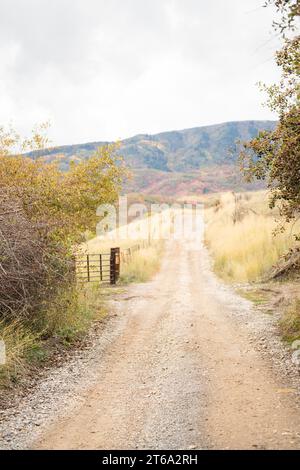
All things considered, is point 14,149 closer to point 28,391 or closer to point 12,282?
point 12,282

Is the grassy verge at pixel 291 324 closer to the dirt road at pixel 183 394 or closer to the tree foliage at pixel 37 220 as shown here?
the dirt road at pixel 183 394

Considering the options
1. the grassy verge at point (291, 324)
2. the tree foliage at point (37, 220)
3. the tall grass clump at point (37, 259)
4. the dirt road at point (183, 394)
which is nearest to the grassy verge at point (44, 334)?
the tall grass clump at point (37, 259)

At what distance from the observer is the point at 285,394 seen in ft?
24.6

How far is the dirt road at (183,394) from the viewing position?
600cm

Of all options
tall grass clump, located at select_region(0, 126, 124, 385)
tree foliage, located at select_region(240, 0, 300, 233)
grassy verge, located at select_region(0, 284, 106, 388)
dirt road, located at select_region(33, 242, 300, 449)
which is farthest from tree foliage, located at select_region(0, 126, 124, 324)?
tree foliage, located at select_region(240, 0, 300, 233)

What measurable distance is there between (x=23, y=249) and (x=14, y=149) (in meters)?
7.58

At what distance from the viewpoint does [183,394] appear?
25.4 feet

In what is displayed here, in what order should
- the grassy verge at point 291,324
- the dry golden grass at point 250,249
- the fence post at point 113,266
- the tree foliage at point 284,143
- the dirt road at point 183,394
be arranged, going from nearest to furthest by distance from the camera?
the dirt road at point 183,394, the tree foliage at point 284,143, the grassy verge at point 291,324, the dry golden grass at point 250,249, the fence post at point 113,266

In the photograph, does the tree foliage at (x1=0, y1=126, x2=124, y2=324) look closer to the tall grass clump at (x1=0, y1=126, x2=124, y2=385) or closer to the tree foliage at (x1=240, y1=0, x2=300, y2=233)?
the tall grass clump at (x1=0, y1=126, x2=124, y2=385)

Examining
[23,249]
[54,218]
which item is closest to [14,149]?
[54,218]

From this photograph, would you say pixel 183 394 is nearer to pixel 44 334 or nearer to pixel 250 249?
pixel 44 334

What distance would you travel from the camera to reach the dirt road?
6.00 meters

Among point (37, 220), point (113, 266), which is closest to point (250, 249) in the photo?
point (113, 266)
